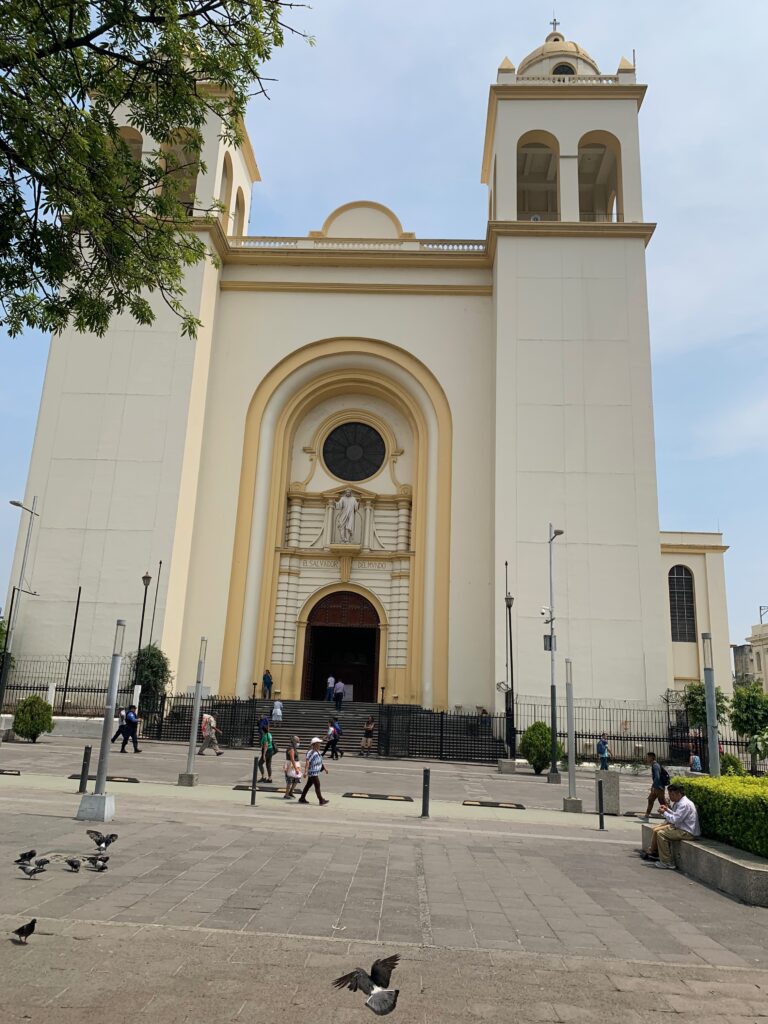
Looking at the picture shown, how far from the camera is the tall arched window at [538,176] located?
29.9 meters

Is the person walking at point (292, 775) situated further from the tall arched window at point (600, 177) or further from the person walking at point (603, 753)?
the tall arched window at point (600, 177)

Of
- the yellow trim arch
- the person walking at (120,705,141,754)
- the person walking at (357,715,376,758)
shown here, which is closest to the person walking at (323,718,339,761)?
the person walking at (357,715,376,758)

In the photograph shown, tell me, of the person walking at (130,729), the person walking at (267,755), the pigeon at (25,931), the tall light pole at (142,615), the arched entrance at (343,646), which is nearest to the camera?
the pigeon at (25,931)

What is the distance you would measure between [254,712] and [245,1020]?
19.9 meters

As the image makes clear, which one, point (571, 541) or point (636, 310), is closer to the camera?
point (571, 541)

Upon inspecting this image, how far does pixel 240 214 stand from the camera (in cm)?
3341

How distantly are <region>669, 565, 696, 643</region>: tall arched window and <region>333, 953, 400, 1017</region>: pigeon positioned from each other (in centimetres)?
3076

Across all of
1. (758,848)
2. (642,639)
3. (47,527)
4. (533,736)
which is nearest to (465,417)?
(642,639)

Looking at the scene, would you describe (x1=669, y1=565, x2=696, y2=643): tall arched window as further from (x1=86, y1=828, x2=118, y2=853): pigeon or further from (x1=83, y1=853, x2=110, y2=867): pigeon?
(x1=83, y1=853, x2=110, y2=867): pigeon

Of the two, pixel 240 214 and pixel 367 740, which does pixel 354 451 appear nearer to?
pixel 367 740

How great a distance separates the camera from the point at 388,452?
2917cm

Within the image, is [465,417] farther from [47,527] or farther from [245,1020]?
[245,1020]

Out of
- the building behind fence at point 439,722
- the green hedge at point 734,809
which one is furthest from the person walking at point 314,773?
the building behind fence at point 439,722

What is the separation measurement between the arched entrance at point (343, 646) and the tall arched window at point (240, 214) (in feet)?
55.2
